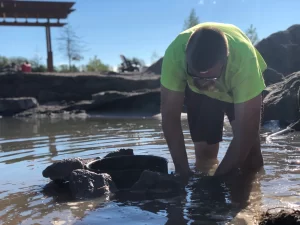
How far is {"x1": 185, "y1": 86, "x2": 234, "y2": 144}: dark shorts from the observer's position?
14.1 ft

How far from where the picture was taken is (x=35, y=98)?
1642cm

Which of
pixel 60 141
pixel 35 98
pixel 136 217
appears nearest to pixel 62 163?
pixel 136 217

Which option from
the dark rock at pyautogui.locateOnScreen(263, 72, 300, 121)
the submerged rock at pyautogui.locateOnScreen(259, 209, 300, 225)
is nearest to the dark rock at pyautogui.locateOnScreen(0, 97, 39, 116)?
the dark rock at pyautogui.locateOnScreen(263, 72, 300, 121)

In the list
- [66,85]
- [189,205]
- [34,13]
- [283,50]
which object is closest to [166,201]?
[189,205]

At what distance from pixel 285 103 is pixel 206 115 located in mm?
4548

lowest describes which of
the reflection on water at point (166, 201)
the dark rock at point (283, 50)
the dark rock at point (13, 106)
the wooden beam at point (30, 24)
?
the reflection on water at point (166, 201)

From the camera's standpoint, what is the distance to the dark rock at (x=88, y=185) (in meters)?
3.56

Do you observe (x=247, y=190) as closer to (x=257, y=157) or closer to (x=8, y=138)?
(x=257, y=157)

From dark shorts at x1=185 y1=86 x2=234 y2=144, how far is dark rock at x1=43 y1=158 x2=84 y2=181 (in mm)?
1298

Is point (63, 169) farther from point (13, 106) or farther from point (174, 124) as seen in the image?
point (13, 106)

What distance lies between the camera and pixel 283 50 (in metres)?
15.9

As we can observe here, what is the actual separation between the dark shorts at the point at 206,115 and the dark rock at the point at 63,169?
1298 millimetres

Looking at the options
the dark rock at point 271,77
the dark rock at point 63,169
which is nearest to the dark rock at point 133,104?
the dark rock at point 271,77

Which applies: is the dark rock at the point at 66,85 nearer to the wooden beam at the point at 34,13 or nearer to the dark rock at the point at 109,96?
the dark rock at the point at 109,96
